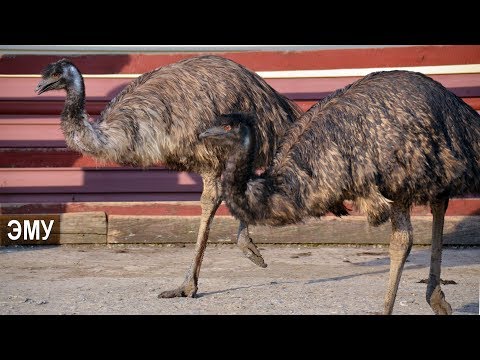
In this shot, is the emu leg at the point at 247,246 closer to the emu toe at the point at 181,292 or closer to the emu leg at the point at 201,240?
the emu leg at the point at 201,240

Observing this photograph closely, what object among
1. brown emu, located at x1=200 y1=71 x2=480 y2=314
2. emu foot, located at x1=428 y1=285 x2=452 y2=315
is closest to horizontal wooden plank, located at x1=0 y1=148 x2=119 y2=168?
brown emu, located at x1=200 y1=71 x2=480 y2=314

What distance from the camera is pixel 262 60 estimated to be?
9.49m

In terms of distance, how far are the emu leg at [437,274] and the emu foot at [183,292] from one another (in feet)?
5.54

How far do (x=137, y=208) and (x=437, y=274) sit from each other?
4.07 m

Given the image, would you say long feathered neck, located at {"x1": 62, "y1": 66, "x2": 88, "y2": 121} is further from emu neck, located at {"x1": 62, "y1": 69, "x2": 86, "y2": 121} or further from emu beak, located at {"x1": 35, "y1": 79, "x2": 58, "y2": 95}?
emu beak, located at {"x1": 35, "y1": 79, "x2": 58, "y2": 95}

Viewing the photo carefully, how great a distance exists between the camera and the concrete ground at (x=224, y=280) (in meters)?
6.41

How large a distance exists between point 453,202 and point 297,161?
380 cm

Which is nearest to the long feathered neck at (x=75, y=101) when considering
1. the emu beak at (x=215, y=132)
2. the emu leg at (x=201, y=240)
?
the emu leg at (x=201, y=240)

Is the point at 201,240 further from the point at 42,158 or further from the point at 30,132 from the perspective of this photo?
the point at 30,132

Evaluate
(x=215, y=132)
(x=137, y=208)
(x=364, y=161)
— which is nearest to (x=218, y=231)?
(x=137, y=208)

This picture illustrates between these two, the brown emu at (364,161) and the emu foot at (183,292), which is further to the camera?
the emu foot at (183,292)

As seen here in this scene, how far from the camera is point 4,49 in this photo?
9.54 metres

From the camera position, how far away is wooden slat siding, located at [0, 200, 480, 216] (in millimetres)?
9297

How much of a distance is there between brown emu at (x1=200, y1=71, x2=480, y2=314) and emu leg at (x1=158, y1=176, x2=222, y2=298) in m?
1.17
